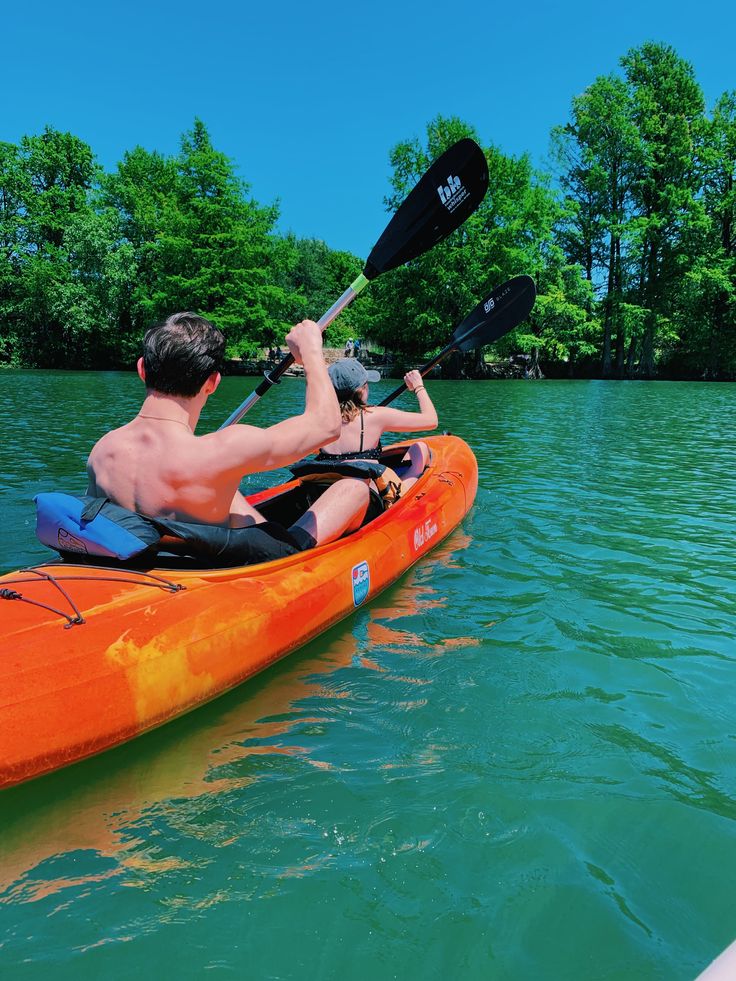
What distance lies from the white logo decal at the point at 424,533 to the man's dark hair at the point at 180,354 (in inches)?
91.7

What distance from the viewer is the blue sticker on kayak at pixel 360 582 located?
3.85 meters

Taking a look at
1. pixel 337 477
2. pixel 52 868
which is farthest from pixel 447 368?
pixel 52 868

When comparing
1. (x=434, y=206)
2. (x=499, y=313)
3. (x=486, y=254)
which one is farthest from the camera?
(x=486, y=254)

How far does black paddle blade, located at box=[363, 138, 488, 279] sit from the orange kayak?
287cm

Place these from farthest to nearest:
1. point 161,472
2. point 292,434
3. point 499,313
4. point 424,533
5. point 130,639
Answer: point 499,313
point 424,533
point 161,472
point 292,434
point 130,639

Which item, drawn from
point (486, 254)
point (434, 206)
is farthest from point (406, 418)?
point (486, 254)

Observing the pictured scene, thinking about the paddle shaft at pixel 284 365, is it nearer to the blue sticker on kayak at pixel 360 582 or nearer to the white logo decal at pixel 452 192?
the white logo decal at pixel 452 192

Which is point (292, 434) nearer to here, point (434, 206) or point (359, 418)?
point (359, 418)

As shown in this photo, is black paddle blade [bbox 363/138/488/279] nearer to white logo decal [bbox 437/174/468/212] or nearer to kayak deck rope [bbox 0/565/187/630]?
white logo decal [bbox 437/174/468/212]

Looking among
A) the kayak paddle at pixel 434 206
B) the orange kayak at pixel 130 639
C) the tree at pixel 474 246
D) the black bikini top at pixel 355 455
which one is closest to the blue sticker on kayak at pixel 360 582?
the orange kayak at pixel 130 639

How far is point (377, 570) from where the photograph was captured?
411cm

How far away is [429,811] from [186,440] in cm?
163

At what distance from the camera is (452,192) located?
552cm

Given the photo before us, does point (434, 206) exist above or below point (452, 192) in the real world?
below
